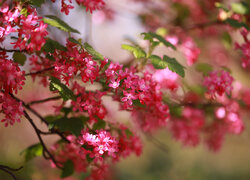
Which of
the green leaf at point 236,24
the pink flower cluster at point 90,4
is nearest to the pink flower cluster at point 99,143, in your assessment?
the pink flower cluster at point 90,4

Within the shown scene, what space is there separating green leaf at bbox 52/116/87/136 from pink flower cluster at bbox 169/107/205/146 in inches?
46.4

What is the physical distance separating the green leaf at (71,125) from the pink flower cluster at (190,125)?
1.18 meters

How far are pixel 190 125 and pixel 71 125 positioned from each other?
1.33m

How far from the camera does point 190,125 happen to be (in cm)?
230

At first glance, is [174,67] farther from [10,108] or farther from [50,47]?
[10,108]

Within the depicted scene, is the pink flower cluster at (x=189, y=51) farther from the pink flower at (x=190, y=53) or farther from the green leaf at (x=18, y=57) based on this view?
the green leaf at (x=18, y=57)

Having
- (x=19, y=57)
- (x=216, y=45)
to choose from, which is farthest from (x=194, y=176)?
(x=19, y=57)

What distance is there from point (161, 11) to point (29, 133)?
4.76 m

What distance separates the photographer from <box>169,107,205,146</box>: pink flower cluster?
7.41 feet

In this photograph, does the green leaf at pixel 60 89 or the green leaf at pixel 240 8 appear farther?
the green leaf at pixel 240 8

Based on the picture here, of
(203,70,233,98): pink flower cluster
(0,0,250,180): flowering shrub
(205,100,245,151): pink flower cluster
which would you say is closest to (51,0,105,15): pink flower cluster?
(0,0,250,180): flowering shrub

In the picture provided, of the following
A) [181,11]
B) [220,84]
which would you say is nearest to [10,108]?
[220,84]

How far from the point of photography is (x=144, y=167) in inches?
289

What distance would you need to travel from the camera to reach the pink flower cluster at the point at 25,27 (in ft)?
3.35
